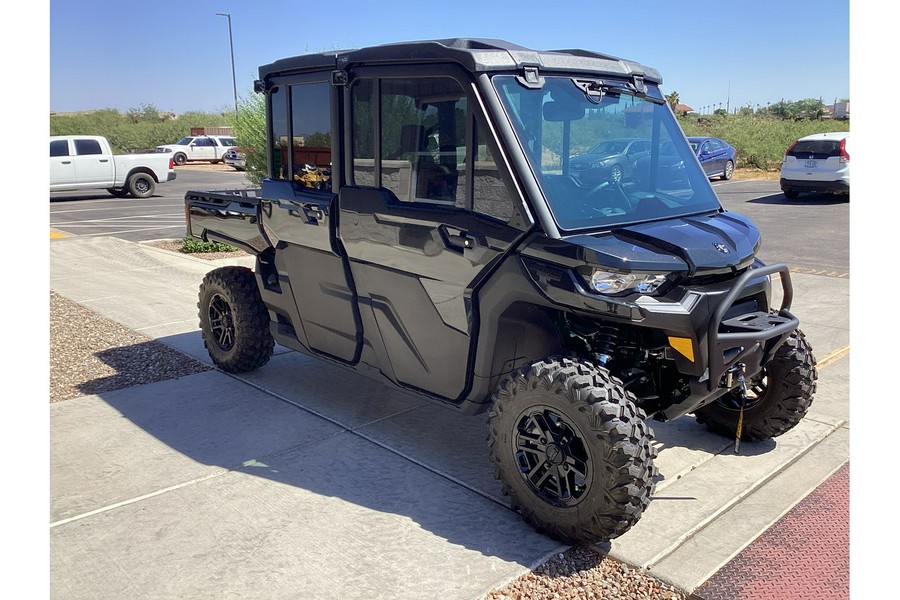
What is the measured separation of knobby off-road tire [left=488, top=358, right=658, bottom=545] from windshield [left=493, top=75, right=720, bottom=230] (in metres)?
0.78

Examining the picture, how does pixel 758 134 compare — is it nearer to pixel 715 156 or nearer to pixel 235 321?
pixel 715 156

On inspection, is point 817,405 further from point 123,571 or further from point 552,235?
point 123,571

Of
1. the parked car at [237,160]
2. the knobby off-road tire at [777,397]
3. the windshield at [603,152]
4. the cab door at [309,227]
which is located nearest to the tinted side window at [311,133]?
the cab door at [309,227]

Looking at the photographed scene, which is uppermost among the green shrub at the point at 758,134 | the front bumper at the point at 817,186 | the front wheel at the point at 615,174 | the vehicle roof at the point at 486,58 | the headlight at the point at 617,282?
the green shrub at the point at 758,134

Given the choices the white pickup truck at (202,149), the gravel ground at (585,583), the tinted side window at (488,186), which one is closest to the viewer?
the gravel ground at (585,583)

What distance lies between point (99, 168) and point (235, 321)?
17986 millimetres

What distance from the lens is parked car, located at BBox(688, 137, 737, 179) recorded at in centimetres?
2381

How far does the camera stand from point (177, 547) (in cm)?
362

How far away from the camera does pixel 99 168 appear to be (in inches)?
842

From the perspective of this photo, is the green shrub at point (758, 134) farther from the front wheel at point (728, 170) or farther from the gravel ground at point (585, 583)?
the gravel ground at point (585, 583)

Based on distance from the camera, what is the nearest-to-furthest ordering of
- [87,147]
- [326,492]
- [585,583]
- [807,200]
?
[585,583] < [326,492] < [807,200] < [87,147]

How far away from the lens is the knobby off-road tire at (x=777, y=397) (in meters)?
4.39

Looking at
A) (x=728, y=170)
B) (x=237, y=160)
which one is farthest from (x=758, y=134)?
(x=237, y=160)

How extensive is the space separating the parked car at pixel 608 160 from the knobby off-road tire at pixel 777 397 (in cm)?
134
